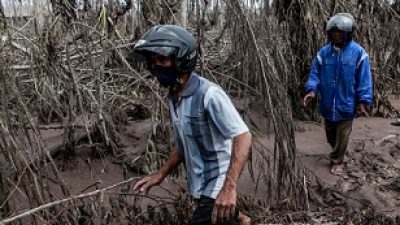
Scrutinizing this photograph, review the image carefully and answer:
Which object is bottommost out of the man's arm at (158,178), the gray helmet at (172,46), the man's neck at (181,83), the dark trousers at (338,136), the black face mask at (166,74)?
the dark trousers at (338,136)

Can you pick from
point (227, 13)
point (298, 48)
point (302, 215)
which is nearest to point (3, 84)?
point (227, 13)

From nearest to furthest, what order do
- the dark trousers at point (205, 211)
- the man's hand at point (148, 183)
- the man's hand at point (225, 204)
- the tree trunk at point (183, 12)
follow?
the man's hand at point (225, 204), the dark trousers at point (205, 211), the man's hand at point (148, 183), the tree trunk at point (183, 12)

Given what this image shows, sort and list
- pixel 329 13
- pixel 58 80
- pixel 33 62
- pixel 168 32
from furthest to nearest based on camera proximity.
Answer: pixel 329 13
pixel 58 80
pixel 33 62
pixel 168 32

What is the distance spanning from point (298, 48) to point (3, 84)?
4939 mm

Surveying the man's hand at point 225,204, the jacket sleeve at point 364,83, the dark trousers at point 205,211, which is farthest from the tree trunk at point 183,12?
the man's hand at point 225,204

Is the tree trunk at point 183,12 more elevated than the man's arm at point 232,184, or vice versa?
the tree trunk at point 183,12

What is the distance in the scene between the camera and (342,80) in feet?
20.3

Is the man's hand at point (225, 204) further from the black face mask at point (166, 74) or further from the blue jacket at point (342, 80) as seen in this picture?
the blue jacket at point (342, 80)

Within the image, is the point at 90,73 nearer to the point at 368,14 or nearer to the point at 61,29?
the point at 61,29

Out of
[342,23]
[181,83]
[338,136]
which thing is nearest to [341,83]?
[338,136]

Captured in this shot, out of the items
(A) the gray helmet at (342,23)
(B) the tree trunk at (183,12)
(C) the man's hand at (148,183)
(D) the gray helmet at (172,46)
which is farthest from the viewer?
(B) the tree trunk at (183,12)

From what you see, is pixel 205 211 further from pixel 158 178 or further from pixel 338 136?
pixel 338 136

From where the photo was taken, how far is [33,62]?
15.6ft

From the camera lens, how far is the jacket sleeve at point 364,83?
19.9 feet
